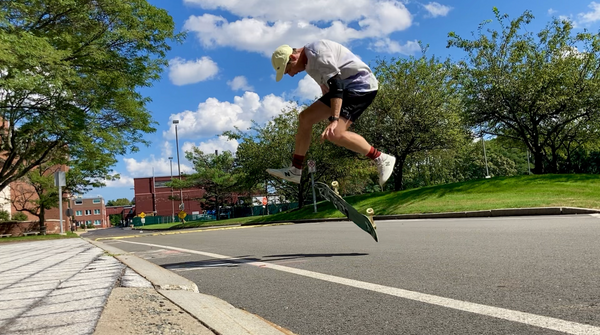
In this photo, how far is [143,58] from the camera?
16.3 meters

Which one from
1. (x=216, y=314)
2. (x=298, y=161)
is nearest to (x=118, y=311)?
(x=216, y=314)

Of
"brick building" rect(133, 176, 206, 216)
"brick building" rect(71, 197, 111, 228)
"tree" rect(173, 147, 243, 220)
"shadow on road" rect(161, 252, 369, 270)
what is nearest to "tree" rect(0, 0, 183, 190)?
"shadow on road" rect(161, 252, 369, 270)

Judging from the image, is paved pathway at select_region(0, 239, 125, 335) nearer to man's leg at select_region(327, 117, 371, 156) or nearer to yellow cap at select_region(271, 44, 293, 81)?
→ man's leg at select_region(327, 117, 371, 156)

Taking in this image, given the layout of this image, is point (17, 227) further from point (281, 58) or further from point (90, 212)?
point (90, 212)

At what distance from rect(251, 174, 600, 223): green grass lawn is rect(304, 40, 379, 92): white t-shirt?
9.23 m

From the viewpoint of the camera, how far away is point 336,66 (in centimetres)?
443

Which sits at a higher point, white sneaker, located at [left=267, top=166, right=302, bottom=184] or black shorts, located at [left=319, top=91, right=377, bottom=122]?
black shorts, located at [left=319, top=91, right=377, bottom=122]

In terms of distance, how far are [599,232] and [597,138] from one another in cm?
2395

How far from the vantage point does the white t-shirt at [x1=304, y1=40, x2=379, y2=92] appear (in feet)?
14.5

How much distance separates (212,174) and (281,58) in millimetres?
41348

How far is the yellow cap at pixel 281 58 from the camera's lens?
449 cm

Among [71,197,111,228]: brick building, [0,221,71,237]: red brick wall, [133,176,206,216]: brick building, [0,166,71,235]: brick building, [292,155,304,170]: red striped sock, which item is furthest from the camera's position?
[71,197,111,228]: brick building

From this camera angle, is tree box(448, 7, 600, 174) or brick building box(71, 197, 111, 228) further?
brick building box(71, 197, 111, 228)

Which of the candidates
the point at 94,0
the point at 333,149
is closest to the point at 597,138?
the point at 333,149
